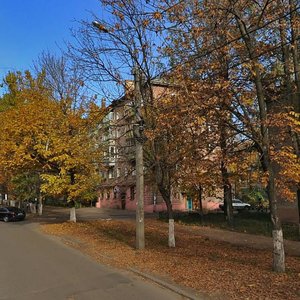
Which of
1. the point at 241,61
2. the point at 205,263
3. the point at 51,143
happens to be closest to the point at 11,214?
the point at 51,143

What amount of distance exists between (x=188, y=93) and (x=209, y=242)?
8.46 m

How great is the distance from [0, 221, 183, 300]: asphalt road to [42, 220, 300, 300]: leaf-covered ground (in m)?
0.74

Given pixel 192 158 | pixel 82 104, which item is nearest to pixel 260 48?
pixel 192 158

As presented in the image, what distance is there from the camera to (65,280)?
31.2 ft

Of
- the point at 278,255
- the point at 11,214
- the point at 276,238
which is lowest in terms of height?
the point at 278,255

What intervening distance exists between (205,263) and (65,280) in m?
3.71

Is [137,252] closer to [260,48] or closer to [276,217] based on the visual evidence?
[276,217]

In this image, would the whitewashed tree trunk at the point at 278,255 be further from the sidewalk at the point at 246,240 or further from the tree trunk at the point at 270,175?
the sidewalk at the point at 246,240

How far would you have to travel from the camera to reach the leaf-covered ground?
801 cm

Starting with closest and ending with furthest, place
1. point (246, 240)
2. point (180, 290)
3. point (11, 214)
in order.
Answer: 1. point (180, 290)
2. point (246, 240)
3. point (11, 214)

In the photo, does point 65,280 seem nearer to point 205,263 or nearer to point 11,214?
point 205,263

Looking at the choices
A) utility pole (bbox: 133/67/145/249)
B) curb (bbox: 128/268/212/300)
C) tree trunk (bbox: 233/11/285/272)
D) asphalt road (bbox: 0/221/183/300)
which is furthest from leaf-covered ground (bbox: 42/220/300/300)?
utility pole (bbox: 133/67/145/249)

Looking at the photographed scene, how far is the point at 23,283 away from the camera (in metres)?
9.19

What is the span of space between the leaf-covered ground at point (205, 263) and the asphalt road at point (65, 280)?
737 mm
